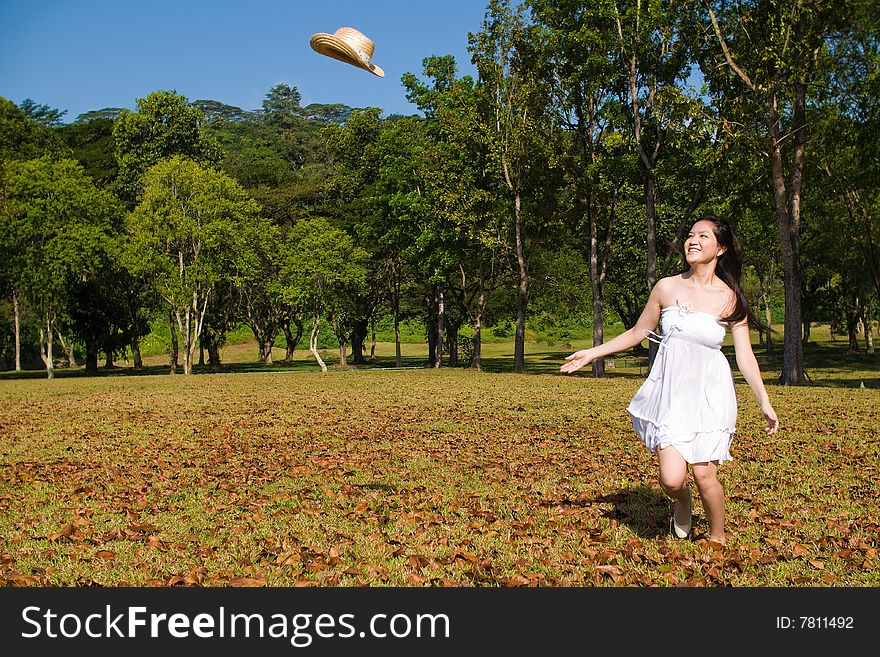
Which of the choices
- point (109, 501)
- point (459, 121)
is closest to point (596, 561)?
point (109, 501)

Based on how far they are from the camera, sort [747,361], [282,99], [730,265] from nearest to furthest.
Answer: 1. [747,361]
2. [730,265]
3. [282,99]

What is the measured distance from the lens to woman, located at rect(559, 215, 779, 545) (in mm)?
6785

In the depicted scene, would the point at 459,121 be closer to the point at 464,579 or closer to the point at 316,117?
the point at 464,579

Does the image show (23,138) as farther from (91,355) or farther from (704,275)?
(704,275)

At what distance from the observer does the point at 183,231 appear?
1806 inches

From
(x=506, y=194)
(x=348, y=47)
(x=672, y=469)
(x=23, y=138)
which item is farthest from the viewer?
(x=23, y=138)

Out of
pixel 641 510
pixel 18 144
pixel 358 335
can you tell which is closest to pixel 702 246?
pixel 641 510

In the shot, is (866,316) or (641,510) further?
(866,316)

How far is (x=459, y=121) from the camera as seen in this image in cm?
4316

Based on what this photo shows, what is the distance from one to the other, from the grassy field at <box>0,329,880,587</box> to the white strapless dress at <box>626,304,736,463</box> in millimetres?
954

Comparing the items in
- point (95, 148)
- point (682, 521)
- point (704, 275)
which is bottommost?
point (682, 521)

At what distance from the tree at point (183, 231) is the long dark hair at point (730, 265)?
4246cm

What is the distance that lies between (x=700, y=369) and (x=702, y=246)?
103cm

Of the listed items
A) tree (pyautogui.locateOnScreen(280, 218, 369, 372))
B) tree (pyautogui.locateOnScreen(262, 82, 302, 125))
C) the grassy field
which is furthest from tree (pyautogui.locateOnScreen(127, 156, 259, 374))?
tree (pyautogui.locateOnScreen(262, 82, 302, 125))
